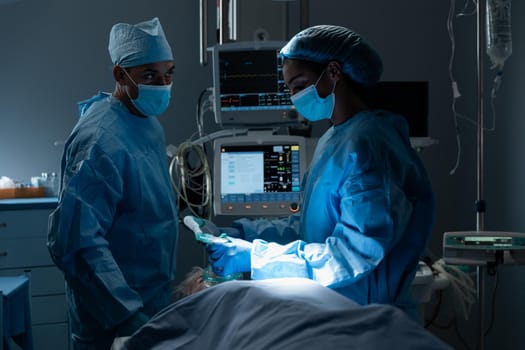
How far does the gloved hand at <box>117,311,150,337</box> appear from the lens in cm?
168

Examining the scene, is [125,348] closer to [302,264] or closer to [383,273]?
[302,264]

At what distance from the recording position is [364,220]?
4.74ft

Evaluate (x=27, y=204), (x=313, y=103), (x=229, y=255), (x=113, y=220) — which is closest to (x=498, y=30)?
(x=313, y=103)

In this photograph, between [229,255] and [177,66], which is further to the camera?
[177,66]

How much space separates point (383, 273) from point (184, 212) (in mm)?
1835

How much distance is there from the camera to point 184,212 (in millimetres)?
3254

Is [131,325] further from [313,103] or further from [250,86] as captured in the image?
[250,86]

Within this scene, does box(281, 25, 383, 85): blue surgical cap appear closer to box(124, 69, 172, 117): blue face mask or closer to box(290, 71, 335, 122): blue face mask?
box(290, 71, 335, 122): blue face mask

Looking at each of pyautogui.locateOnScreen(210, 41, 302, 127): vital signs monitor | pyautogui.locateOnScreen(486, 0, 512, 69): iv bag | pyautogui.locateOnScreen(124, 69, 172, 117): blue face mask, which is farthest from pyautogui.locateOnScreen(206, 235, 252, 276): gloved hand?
pyautogui.locateOnScreen(486, 0, 512, 69): iv bag

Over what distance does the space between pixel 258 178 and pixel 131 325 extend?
4.24 feet

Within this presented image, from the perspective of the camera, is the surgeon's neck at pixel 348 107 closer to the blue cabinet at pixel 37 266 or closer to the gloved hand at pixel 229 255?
the gloved hand at pixel 229 255

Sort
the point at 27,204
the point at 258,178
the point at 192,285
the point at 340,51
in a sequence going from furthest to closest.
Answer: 1. the point at 27,204
2. the point at 258,178
3. the point at 192,285
4. the point at 340,51

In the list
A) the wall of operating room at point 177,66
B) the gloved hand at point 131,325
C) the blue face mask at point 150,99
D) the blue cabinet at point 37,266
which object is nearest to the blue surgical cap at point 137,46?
the blue face mask at point 150,99

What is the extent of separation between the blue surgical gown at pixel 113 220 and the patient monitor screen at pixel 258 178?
2.72ft
